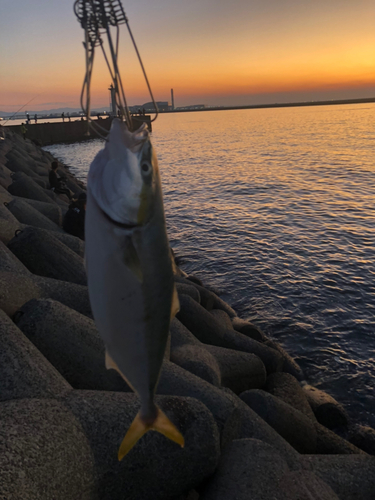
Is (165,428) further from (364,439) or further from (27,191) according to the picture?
(27,191)

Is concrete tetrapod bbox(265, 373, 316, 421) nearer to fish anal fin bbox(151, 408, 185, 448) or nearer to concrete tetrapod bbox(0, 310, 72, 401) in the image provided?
concrete tetrapod bbox(0, 310, 72, 401)

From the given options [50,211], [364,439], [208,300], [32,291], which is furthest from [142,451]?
[50,211]

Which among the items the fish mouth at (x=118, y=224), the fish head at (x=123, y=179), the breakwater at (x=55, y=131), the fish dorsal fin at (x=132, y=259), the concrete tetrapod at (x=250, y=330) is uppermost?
the breakwater at (x=55, y=131)

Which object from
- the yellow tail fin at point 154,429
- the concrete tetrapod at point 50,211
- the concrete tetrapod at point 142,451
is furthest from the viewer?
the concrete tetrapod at point 50,211

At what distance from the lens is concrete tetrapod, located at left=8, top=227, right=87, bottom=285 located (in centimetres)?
682

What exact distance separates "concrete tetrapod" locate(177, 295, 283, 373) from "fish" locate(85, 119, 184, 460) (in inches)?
224

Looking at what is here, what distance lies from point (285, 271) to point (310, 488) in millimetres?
10528

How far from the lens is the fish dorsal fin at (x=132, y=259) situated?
1751 millimetres

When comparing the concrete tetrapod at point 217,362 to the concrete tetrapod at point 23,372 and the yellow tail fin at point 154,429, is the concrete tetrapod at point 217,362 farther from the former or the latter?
the yellow tail fin at point 154,429

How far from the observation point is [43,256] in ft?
22.6

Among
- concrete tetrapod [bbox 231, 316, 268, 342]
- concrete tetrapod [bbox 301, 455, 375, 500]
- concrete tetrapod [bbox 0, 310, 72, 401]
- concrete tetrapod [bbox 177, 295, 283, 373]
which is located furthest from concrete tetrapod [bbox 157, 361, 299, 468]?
concrete tetrapod [bbox 231, 316, 268, 342]

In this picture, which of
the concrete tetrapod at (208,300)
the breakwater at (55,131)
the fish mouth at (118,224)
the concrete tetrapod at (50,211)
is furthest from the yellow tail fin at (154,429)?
the breakwater at (55,131)

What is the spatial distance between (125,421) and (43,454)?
86 cm

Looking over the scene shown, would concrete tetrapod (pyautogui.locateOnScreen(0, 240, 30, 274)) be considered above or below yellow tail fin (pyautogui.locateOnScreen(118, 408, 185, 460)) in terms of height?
below
